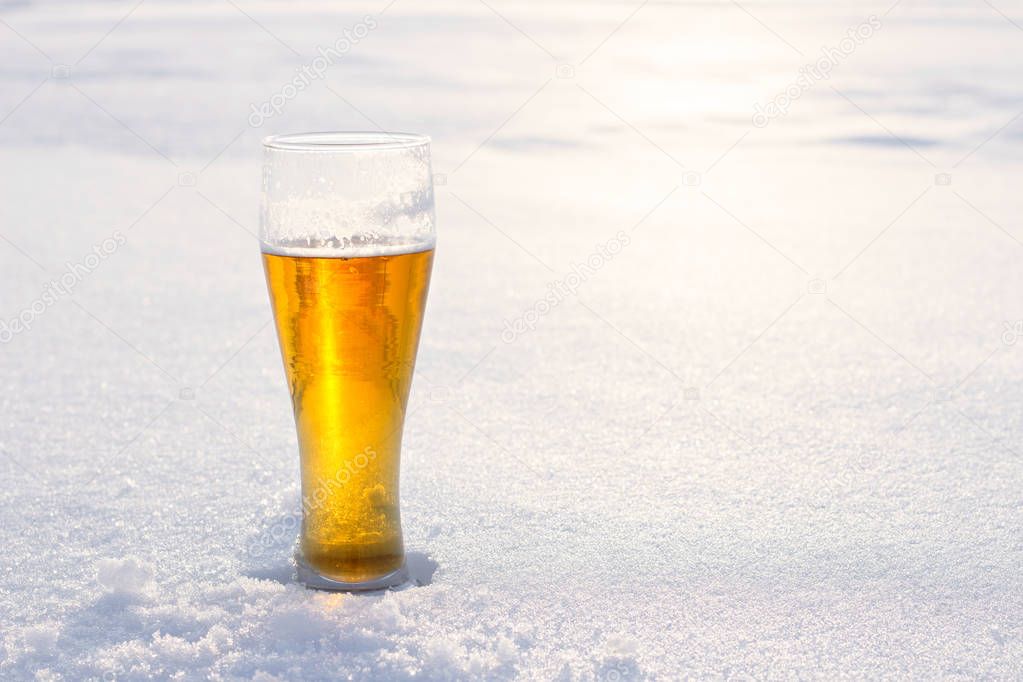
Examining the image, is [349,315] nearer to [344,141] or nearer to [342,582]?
[344,141]

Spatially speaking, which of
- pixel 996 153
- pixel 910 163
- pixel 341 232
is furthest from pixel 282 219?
pixel 996 153

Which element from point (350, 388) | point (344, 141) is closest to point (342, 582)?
point (350, 388)

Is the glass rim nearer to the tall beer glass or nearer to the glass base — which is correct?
the tall beer glass

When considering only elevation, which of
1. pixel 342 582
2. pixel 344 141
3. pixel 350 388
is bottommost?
pixel 342 582

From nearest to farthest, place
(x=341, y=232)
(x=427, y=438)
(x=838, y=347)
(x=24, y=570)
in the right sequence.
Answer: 1. (x=341, y=232)
2. (x=24, y=570)
3. (x=427, y=438)
4. (x=838, y=347)

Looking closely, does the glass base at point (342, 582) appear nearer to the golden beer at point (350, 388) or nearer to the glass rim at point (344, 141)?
the golden beer at point (350, 388)

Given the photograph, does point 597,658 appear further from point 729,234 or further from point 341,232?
point 729,234

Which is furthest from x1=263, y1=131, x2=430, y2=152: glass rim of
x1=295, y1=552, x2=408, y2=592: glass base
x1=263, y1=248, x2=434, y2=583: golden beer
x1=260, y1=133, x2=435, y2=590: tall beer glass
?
x1=295, y1=552, x2=408, y2=592: glass base
